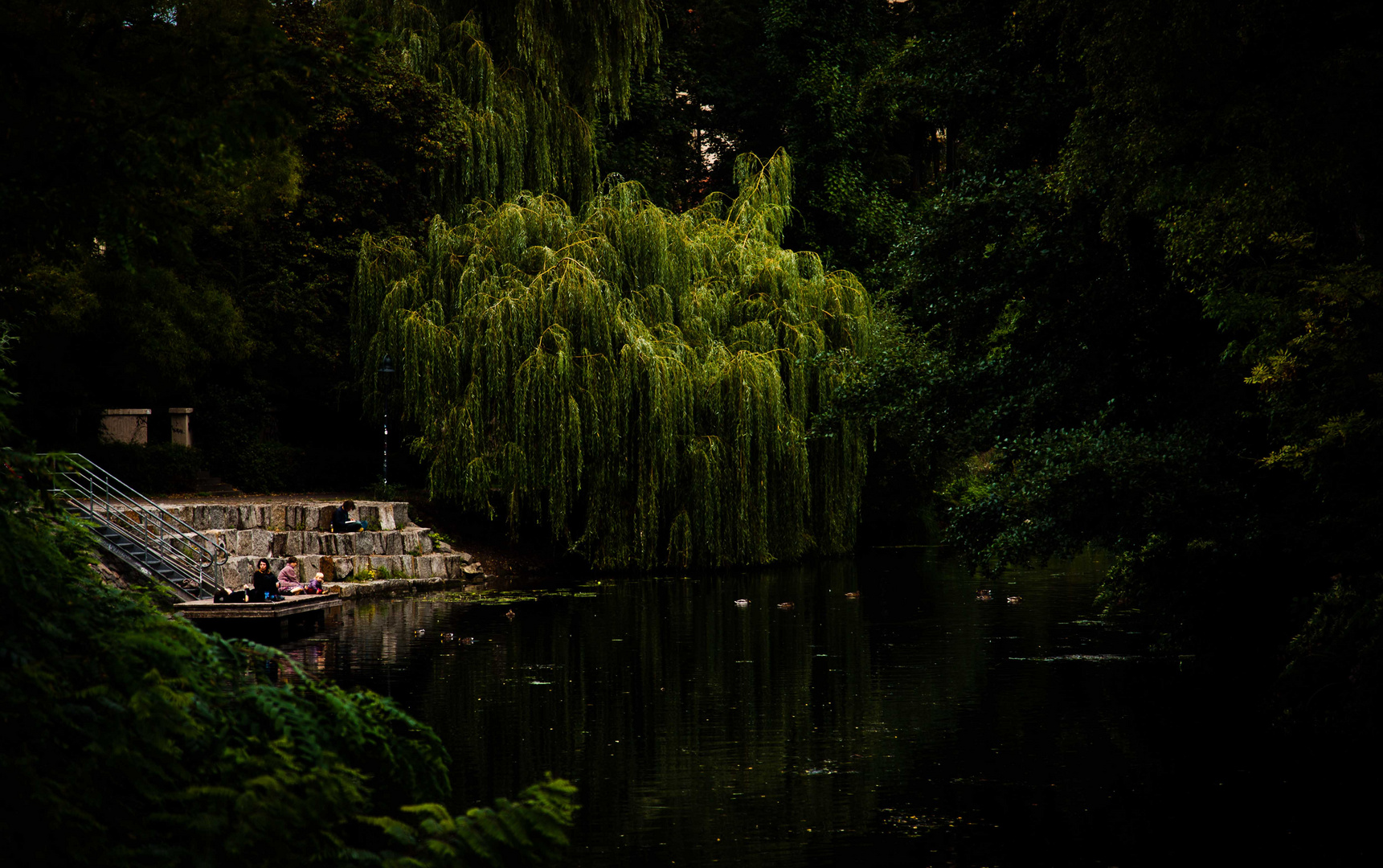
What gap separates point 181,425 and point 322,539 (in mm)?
7155

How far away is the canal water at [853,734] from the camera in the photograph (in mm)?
8906

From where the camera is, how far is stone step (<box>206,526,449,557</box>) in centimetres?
2303

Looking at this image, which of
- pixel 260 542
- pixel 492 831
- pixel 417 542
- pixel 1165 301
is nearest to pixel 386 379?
pixel 417 542

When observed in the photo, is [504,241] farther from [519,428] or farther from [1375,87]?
[1375,87]

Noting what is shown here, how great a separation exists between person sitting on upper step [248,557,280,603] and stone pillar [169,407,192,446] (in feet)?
37.0

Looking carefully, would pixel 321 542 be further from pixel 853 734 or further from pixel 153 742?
pixel 153 742

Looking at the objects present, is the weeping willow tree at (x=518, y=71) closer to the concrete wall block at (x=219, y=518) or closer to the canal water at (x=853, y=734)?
the concrete wall block at (x=219, y=518)

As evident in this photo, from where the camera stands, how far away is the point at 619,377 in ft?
82.9

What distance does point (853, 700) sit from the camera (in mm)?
13578

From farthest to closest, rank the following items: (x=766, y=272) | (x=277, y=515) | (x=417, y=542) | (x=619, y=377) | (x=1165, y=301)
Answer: (x=766, y=272) → (x=417, y=542) → (x=619, y=377) → (x=277, y=515) → (x=1165, y=301)

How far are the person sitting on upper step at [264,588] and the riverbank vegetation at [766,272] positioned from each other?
16.3 ft

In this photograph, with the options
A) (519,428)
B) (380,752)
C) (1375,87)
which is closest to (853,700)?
(1375,87)

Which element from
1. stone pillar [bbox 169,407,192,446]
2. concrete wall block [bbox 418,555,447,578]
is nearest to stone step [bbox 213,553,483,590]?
concrete wall block [bbox 418,555,447,578]

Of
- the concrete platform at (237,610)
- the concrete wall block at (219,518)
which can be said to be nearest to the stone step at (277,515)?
the concrete wall block at (219,518)
